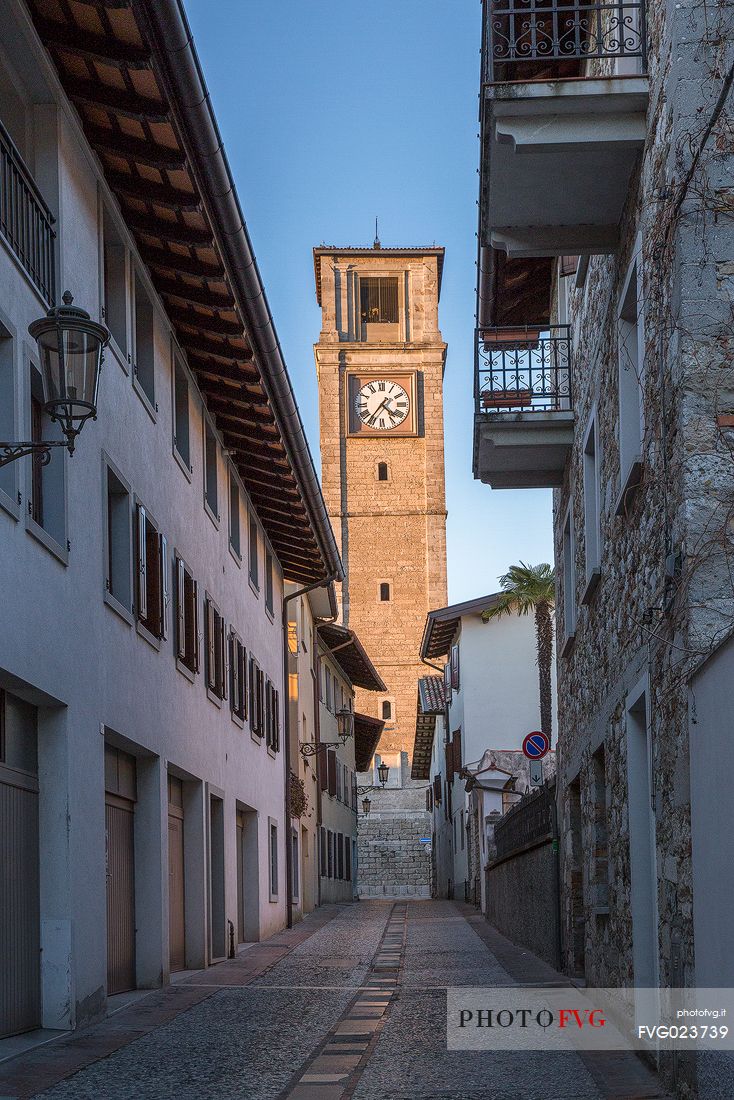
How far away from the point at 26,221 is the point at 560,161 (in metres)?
3.73

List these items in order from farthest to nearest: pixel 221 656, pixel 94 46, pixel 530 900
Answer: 1. pixel 221 656
2. pixel 530 900
3. pixel 94 46

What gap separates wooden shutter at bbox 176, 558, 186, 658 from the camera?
1644 cm

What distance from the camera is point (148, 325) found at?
50.2ft

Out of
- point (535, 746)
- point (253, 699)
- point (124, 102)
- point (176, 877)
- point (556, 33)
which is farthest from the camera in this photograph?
point (253, 699)

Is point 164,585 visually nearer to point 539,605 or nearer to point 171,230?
point 171,230

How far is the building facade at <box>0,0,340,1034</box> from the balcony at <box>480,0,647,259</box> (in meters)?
2.51

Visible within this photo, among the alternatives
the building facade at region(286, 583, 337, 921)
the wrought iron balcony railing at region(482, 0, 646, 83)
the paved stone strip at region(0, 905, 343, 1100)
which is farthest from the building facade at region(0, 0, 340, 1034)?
the building facade at region(286, 583, 337, 921)

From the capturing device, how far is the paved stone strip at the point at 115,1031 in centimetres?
868

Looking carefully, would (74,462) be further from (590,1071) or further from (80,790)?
(590,1071)

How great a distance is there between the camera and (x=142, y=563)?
14203mm

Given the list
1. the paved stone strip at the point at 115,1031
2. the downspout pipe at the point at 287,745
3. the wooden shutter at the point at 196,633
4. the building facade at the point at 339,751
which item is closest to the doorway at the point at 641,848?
the paved stone strip at the point at 115,1031

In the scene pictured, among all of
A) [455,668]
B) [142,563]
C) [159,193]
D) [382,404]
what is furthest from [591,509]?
[382,404]

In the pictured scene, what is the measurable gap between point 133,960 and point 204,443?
269 inches

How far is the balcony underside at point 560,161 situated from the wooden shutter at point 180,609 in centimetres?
704
